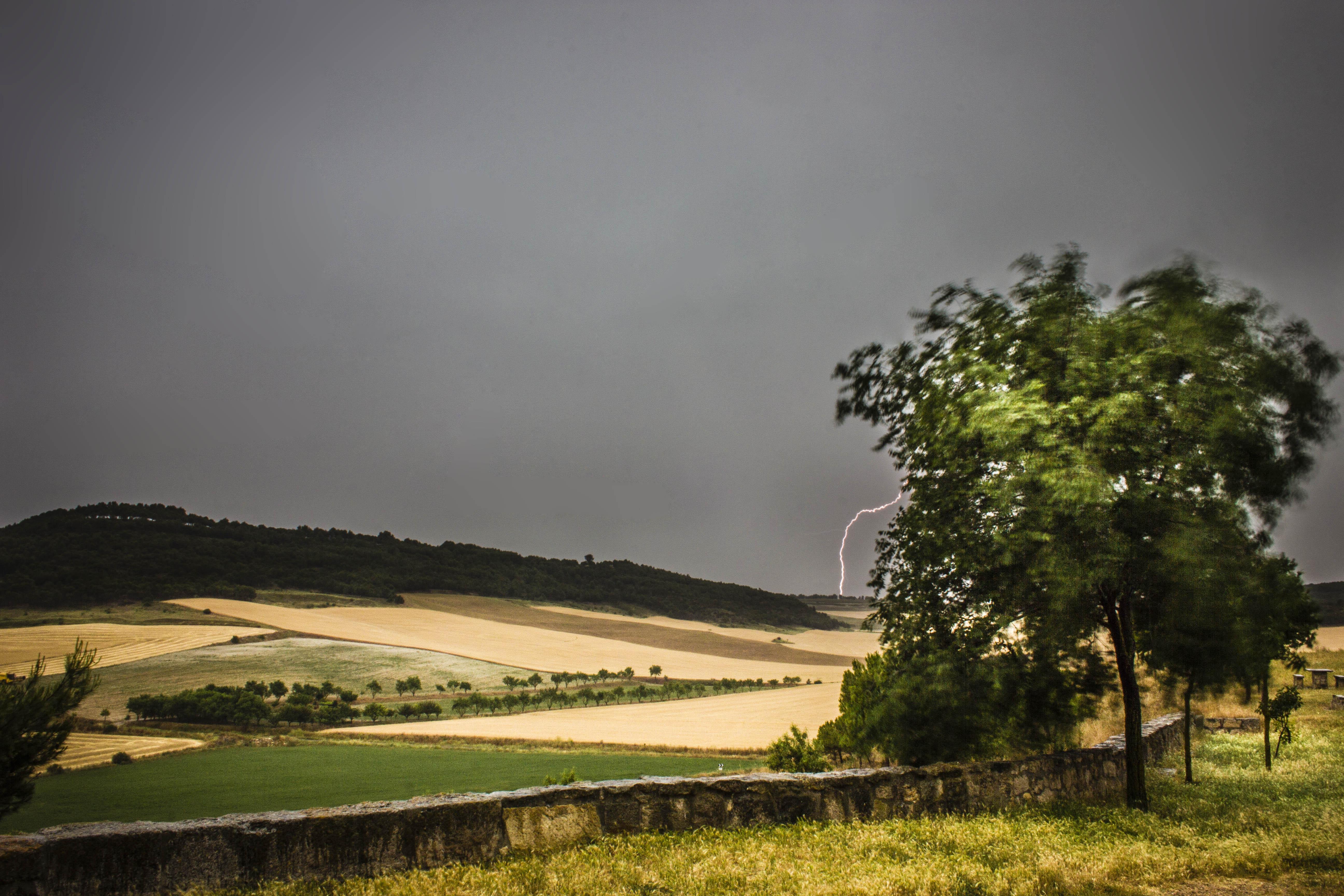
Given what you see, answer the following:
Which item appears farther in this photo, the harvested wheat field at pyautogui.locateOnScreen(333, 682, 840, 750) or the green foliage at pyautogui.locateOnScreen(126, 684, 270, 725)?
the harvested wheat field at pyautogui.locateOnScreen(333, 682, 840, 750)

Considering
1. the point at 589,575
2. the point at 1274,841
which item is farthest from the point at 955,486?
the point at 589,575

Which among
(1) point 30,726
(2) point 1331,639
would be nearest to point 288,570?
(1) point 30,726

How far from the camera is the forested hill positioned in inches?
1855

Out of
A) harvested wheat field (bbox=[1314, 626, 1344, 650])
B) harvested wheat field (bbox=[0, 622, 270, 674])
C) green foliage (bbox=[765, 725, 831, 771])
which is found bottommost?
harvested wheat field (bbox=[0, 622, 270, 674])

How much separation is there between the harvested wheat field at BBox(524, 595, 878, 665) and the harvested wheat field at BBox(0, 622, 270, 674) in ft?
90.5

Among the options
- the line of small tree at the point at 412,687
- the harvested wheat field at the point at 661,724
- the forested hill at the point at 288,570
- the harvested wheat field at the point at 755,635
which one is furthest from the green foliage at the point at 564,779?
the harvested wheat field at the point at 755,635

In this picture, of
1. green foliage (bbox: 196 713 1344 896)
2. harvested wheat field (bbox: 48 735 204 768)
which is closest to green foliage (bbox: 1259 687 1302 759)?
green foliage (bbox: 196 713 1344 896)

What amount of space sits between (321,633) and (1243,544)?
59319 millimetres

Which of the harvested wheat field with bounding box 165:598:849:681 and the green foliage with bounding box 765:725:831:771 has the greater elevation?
the green foliage with bounding box 765:725:831:771

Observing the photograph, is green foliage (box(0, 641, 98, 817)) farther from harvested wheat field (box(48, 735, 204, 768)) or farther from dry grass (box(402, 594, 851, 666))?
dry grass (box(402, 594, 851, 666))

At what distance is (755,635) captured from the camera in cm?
8862

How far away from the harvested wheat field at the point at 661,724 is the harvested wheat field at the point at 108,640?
1594 cm

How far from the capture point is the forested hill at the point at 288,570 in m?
47.1

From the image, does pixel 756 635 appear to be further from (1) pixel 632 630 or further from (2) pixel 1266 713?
(2) pixel 1266 713
